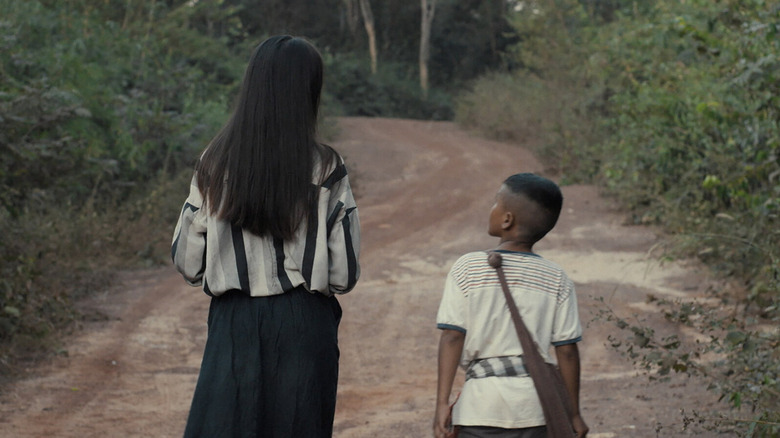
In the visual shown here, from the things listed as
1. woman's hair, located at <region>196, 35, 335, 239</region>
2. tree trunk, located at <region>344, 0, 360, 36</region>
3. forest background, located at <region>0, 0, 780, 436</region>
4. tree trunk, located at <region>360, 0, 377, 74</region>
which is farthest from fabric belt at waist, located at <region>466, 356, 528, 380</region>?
tree trunk, located at <region>344, 0, 360, 36</region>

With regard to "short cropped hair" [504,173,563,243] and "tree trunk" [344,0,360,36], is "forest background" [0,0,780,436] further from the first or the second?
"tree trunk" [344,0,360,36]

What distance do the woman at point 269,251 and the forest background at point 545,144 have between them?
168cm

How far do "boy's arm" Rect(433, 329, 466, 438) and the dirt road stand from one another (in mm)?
1128

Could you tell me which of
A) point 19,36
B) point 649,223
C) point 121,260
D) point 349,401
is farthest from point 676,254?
point 19,36

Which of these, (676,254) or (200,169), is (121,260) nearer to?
(676,254)

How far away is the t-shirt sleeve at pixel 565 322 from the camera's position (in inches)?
104

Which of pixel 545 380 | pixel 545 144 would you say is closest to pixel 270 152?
pixel 545 380

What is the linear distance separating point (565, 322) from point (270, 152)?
909 mm

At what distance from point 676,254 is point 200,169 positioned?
301 inches

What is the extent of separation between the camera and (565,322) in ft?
8.66

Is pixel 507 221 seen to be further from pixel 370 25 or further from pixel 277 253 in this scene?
pixel 370 25

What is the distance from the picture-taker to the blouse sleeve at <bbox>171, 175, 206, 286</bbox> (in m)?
2.71

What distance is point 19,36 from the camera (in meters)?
12.7

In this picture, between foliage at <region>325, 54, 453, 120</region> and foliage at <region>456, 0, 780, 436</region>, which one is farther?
foliage at <region>325, 54, 453, 120</region>
